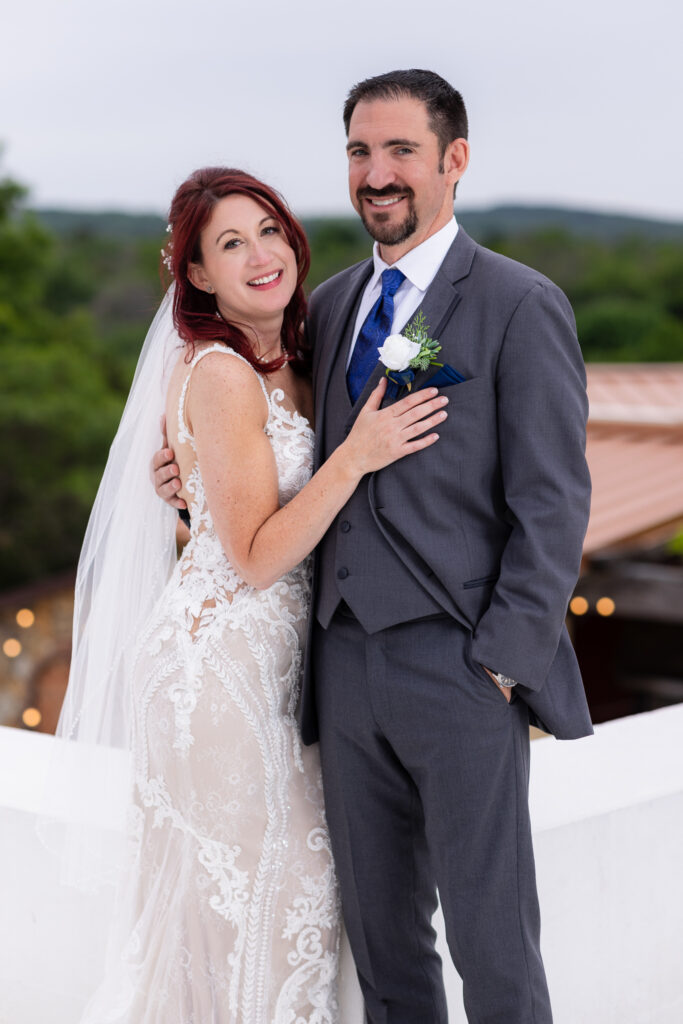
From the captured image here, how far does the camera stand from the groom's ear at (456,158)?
191 centimetres

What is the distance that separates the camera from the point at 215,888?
6.68 ft

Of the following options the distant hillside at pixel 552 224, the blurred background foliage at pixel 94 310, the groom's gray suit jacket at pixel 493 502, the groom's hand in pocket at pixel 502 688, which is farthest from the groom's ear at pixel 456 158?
the distant hillside at pixel 552 224

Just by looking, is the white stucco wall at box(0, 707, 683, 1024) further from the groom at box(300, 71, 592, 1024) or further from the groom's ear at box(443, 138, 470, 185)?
the groom's ear at box(443, 138, 470, 185)

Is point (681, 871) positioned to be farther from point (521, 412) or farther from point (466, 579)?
point (521, 412)

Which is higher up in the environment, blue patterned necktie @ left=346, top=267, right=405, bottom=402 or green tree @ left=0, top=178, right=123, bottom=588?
blue patterned necktie @ left=346, top=267, right=405, bottom=402

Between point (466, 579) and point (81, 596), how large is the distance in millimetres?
909

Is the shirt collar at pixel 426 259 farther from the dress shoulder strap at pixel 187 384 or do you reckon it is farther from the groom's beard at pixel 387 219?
the dress shoulder strap at pixel 187 384

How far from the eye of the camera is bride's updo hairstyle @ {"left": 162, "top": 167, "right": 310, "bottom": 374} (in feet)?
6.70

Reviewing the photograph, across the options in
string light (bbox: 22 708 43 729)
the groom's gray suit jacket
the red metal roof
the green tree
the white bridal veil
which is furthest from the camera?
the green tree

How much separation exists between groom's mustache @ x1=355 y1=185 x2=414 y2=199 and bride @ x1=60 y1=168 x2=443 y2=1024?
0.26m

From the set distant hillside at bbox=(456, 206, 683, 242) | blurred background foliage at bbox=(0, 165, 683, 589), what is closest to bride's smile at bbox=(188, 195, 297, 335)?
blurred background foliage at bbox=(0, 165, 683, 589)

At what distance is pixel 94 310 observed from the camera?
1583cm

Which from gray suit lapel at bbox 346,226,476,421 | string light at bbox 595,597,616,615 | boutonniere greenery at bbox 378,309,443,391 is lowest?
string light at bbox 595,597,616,615

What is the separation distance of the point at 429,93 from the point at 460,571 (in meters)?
0.81
